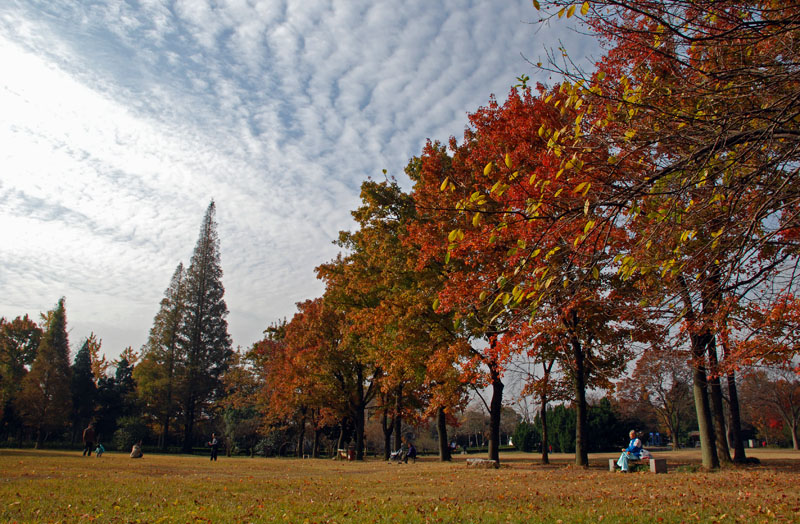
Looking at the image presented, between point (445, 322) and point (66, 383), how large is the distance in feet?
141

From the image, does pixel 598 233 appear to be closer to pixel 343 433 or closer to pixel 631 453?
pixel 631 453

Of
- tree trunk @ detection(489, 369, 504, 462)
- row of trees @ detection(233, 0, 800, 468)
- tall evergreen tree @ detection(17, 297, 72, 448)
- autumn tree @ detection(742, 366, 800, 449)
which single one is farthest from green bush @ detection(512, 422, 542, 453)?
tall evergreen tree @ detection(17, 297, 72, 448)

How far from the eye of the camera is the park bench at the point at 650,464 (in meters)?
14.1

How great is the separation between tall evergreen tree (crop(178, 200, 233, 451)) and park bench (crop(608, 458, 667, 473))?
152 feet

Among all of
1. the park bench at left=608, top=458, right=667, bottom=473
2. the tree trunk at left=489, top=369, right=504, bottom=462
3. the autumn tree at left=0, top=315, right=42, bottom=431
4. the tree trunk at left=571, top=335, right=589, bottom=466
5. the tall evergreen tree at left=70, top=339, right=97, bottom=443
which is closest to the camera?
the park bench at left=608, top=458, right=667, bottom=473

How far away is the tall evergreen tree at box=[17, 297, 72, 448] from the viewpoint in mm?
41594

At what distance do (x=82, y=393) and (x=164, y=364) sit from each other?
379 inches

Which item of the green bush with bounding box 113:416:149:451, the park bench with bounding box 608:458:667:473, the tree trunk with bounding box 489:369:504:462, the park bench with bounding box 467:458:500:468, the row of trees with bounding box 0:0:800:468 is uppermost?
the row of trees with bounding box 0:0:800:468

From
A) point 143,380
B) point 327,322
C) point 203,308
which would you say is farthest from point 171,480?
point 203,308

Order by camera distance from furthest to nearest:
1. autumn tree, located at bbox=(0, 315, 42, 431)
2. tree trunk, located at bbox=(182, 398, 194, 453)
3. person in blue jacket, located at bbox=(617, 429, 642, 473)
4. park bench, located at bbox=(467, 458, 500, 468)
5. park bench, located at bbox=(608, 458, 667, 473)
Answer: tree trunk, located at bbox=(182, 398, 194, 453) < autumn tree, located at bbox=(0, 315, 42, 431) < park bench, located at bbox=(467, 458, 500, 468) < person in blue jacket, located at bbox=(617, 429, 642, 473) < park bench, located at bbox=(608, 458, 667, 473)

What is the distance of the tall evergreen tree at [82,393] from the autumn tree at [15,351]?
463 cm

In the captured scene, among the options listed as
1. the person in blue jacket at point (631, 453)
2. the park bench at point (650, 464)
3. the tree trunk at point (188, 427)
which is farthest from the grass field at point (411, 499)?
the tree trunk at point (188, 427)

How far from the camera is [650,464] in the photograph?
14453 mm

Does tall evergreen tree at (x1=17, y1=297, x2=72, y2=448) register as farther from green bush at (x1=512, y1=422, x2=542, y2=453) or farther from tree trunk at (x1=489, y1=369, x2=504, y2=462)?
green bush at (x1=512, y1=422, x2=542, y2=453)
